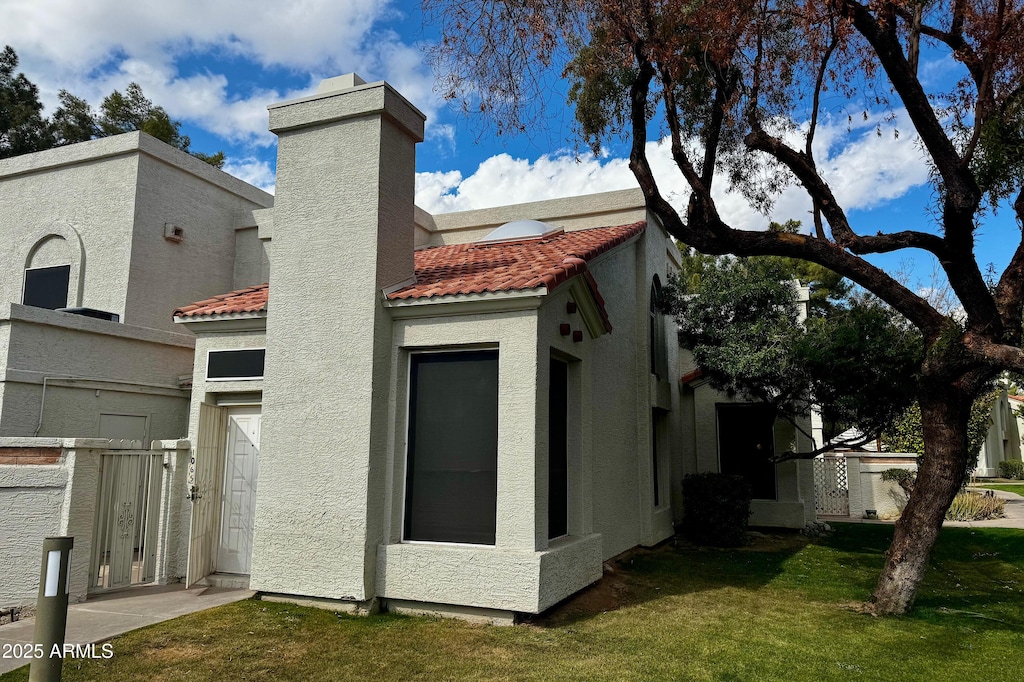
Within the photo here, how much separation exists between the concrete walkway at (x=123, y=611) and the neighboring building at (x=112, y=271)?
12.1 feet

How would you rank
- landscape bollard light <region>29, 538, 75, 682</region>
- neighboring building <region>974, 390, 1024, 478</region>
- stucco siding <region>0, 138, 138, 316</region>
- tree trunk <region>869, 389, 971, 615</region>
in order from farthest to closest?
neighboring building <region>974, 390, 1024, 478</region> < stucco siding <region>0, 138, 138, 316</region> < tree trunk <region>869, 389, 971, 615</region> < landscape bollard light <region>29, 538, 75, 682</region>

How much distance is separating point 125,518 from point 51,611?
5.67 meters

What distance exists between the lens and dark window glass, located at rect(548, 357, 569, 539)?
26.1 ft

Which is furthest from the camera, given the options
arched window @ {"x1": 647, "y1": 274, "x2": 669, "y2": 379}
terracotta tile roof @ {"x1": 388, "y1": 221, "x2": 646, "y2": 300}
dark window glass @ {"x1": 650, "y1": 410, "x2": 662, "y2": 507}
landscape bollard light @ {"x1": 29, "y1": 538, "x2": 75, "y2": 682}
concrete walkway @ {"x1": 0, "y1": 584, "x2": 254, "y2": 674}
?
arched window @ {"x1": 647, "y1": 274, "x2": 669, "y2": 379}

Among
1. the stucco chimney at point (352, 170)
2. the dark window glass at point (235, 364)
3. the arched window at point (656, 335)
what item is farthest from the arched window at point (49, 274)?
the arched window at point (656, 335)

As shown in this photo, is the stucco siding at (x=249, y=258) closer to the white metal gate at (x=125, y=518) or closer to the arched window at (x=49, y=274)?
the arched window at (x=49, y=274)

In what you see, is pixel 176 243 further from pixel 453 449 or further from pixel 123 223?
pixel 453 449

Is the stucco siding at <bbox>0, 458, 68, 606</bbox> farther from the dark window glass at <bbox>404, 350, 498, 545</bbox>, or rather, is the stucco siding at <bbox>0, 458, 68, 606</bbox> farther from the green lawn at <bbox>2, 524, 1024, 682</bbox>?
the dark window glass at <bbox>404, 350, 498, 545</bbox>

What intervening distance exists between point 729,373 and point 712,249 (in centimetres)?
424

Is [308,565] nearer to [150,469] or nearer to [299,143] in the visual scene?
[150,469]

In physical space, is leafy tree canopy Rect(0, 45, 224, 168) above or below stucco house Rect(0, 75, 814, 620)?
above

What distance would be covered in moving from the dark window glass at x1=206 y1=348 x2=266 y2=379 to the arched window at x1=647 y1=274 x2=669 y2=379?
22.8 ft

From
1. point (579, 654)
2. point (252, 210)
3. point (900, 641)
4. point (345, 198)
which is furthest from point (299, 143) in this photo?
point (900, 641)

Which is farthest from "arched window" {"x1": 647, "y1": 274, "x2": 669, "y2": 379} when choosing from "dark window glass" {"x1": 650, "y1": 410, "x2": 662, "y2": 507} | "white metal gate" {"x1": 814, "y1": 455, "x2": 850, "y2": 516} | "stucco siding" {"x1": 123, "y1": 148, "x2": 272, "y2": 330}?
"stucco siding" {"x1": 123, "y1": 148, "x2": 272, "y2": 330}
